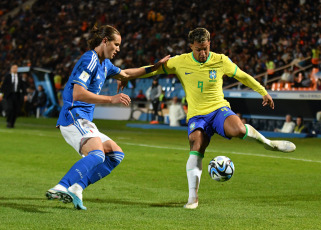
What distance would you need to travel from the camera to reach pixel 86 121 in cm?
665

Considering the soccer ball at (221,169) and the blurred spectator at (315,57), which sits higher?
the blurred spectator at (315,57)

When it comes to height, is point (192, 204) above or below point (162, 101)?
below

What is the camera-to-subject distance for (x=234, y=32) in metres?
29.5

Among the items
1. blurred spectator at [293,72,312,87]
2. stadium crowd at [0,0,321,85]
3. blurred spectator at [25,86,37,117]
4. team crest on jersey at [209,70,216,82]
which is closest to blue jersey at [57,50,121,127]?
team crest on jersey at [209,70,216,82]

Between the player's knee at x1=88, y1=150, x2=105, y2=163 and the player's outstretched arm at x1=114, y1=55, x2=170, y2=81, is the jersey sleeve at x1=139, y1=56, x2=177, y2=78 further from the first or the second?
the player's knee at x1=88, y1=150, x2=105, y2=163

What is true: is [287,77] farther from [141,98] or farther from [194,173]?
[194,173]

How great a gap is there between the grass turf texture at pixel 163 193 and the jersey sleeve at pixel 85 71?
1378 mm

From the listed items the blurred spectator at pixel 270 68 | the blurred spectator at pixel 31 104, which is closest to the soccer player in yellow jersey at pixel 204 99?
the blurred spectator at pixel 270 68

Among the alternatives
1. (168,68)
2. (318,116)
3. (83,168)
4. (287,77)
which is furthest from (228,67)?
(287,77)

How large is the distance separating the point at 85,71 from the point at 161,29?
2809cm

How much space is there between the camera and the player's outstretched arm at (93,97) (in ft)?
20.1

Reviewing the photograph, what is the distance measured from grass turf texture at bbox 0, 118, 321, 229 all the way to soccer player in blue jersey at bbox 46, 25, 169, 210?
1.11 feet

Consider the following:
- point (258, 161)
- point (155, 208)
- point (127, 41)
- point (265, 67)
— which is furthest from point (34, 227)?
Result: point (127, 41)

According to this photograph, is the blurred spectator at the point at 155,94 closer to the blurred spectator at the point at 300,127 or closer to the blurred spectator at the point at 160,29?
the blurred spectator at the point at 160,29
